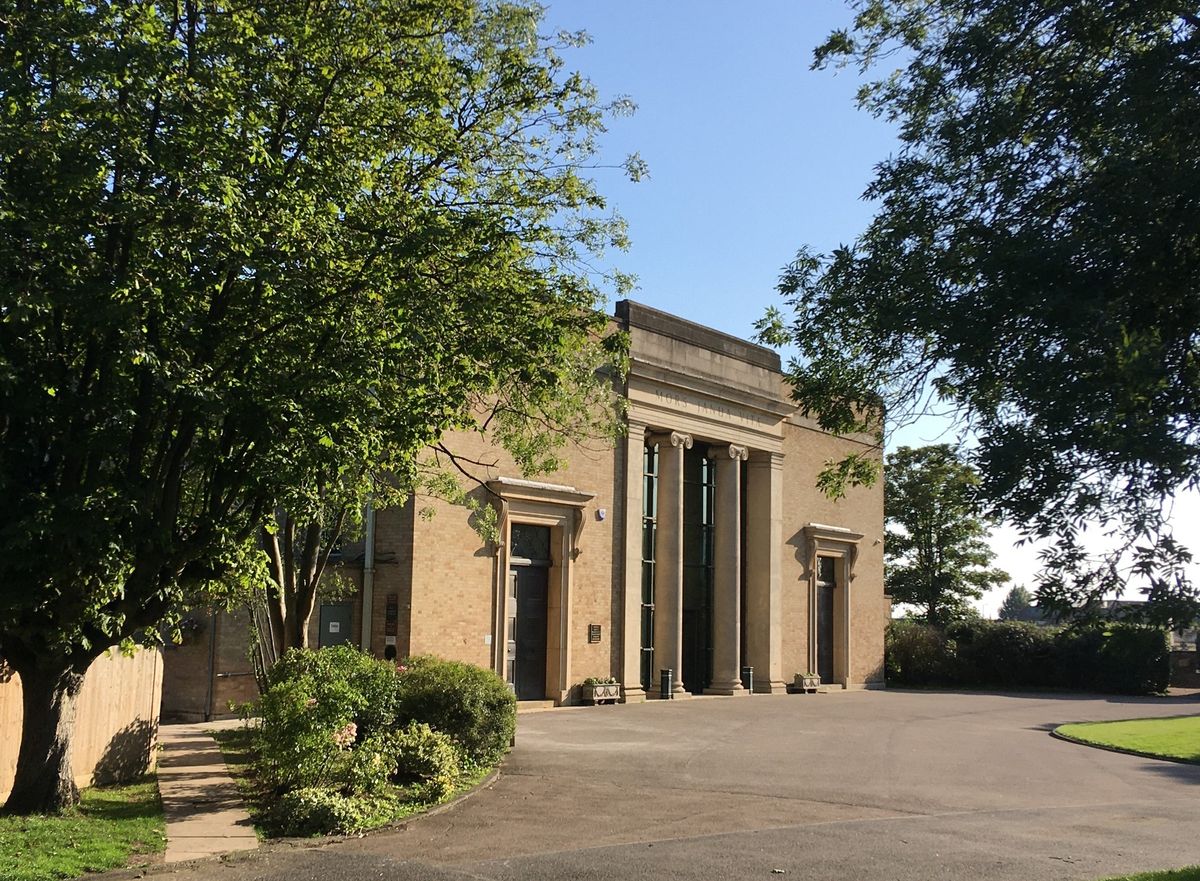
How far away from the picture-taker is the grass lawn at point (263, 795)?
11.5 meters

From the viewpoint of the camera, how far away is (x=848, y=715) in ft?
89.2

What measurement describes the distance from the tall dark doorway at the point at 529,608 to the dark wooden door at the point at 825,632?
1381 centimetres

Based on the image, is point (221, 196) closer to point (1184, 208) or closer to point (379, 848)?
point (379, 848)

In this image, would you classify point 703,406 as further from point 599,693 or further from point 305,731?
point 305,731

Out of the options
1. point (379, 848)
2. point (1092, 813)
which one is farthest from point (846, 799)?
point (379, 848)

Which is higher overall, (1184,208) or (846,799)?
(1184,208)

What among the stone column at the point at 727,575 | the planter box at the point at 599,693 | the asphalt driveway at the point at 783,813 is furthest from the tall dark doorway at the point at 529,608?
the stone column at the point at 727,575

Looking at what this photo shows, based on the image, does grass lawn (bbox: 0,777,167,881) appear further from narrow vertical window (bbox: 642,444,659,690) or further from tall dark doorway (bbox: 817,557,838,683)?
tall dark doorway (bbox: 817,557,838,683)

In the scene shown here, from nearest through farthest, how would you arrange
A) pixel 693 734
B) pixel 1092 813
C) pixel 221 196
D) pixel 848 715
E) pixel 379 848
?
pixel 221 196
pixel 379 848
pixel 1092 813
pixel 693 734
pixel 848 715

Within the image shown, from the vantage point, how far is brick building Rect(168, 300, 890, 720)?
23609 mm

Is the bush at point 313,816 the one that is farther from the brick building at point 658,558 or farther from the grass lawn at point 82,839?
the brick building at point 658,558

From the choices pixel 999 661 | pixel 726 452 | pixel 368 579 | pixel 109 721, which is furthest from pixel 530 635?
pixel 999 661

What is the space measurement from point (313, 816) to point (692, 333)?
22.4 m

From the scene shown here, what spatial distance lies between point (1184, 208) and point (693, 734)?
632 inches
